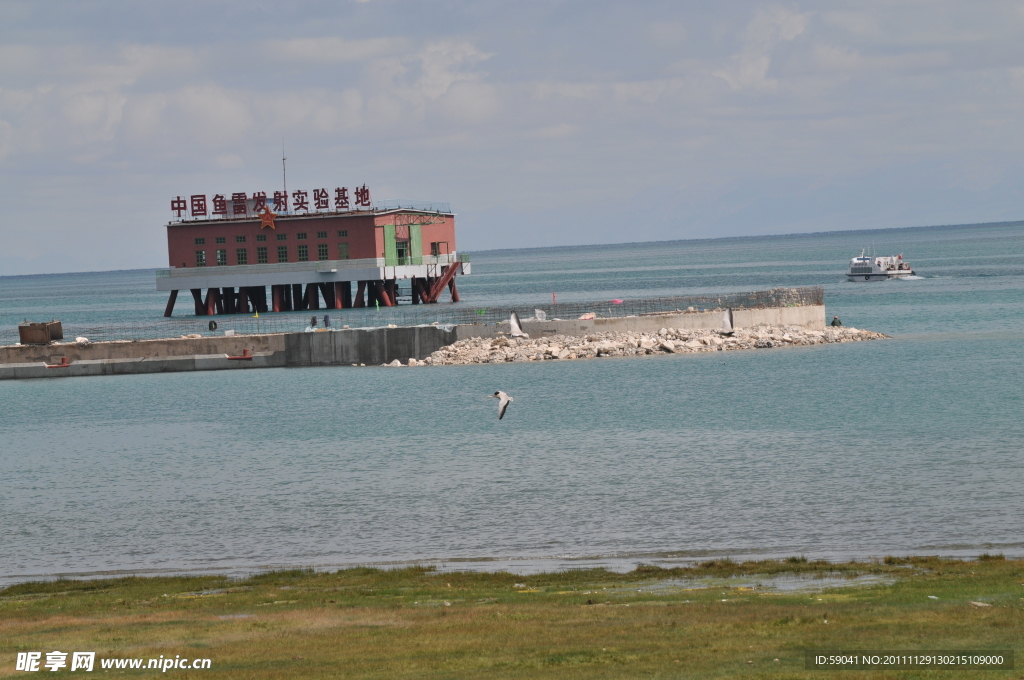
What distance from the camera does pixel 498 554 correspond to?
2322cm

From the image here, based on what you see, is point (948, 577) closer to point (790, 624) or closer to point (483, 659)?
point (790, 624)

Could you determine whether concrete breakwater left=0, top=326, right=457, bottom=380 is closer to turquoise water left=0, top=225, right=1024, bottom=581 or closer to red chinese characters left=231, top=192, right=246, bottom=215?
turquoise water left=0, top=225, right=1024, bottom=581

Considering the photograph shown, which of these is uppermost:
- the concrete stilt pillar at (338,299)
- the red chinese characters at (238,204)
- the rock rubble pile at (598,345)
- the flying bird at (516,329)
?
the red chinese characters at (238,204)

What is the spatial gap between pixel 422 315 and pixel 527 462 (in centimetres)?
5833

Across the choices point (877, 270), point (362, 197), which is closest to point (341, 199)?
point (362, 197)

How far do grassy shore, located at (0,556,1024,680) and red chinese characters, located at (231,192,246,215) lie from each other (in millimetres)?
81614

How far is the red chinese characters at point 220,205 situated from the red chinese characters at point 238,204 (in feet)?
2.19

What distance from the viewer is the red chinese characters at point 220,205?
100 metres

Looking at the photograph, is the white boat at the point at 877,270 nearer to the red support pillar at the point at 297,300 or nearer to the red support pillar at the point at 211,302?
the red support pillar at the point at 297,300

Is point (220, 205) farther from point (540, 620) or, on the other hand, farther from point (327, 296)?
point (540, 620)

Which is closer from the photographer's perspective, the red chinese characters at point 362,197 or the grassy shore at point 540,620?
the grassy shore at point 540,620

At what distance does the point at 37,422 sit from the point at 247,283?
49.8m

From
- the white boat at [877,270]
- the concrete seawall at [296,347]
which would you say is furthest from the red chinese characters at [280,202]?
the white boat at [877,270]

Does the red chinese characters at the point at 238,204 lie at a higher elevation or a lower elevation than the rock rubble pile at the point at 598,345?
higher
